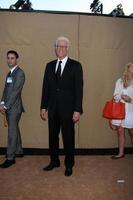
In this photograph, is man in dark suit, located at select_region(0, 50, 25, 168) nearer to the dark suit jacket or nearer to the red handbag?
the dark suit jacket

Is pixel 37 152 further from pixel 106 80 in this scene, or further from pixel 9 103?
pixel 106 80

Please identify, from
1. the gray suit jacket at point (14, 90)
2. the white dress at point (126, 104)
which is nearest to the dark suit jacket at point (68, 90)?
the gray suit jacket at point (14, 90)

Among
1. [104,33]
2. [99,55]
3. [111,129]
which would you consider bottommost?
[111,129]

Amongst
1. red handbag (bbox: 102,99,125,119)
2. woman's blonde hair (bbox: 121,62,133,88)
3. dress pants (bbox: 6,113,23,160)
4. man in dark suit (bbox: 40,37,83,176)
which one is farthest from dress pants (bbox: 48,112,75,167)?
woman's blonde hair (bbox: 121,62,133,88)

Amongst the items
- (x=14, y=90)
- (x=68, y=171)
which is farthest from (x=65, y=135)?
(x=14, y=90)

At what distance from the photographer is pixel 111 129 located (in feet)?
17.6

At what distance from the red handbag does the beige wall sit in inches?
16.1

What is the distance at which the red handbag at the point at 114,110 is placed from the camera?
15.7 ft

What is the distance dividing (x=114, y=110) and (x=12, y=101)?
4.45 ft

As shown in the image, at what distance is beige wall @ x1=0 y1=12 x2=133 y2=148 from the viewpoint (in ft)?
16.8

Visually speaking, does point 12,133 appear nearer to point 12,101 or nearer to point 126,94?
point 12,101

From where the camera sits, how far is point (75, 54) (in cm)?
516

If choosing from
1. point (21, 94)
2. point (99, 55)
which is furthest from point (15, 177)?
point (99, 55)

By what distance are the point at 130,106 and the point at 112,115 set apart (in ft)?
1.04
